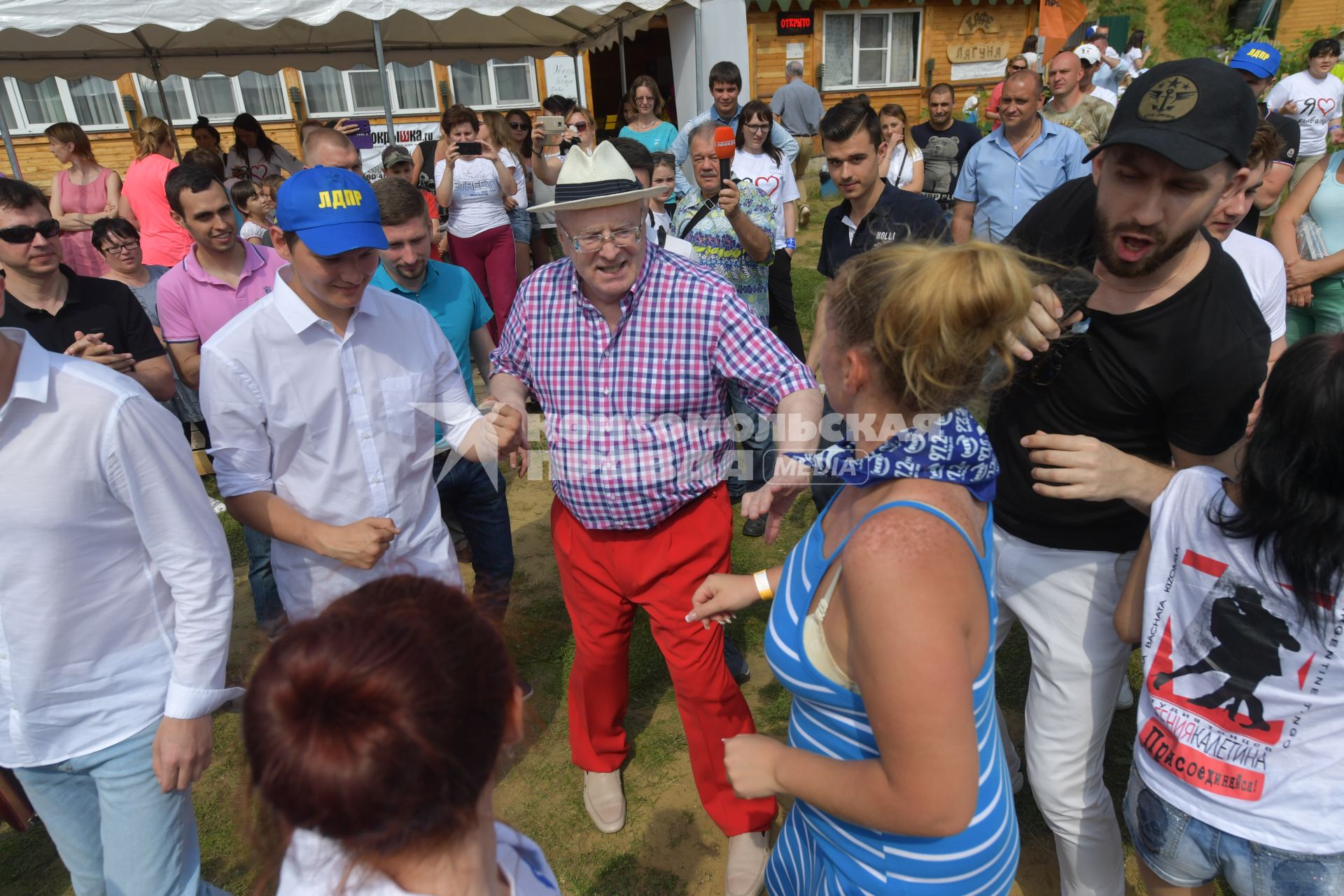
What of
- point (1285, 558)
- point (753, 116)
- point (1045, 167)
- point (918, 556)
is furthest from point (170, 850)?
point (1045, 167)

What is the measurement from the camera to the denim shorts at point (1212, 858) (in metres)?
1.49

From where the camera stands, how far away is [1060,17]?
60.1 ft

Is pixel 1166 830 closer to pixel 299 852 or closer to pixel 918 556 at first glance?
pixel 918 556

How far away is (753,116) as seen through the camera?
19.2ft


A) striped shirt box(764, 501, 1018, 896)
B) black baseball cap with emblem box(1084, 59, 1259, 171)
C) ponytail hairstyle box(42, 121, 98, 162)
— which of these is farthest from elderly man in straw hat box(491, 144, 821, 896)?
ponytail hairstyle box(42, 121, 98, 162)

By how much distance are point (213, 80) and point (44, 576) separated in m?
19.5

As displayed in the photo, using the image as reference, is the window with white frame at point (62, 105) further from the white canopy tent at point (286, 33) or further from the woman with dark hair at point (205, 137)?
the woman with dark hair at point (205, 137)

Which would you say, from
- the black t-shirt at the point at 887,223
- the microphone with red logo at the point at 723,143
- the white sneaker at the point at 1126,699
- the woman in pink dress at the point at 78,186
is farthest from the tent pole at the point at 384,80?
the white sneaker at the point at 1126,699

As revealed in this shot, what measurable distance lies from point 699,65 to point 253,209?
15.3 ft

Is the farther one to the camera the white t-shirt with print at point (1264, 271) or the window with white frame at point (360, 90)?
the window with white frame at point (360, 90)

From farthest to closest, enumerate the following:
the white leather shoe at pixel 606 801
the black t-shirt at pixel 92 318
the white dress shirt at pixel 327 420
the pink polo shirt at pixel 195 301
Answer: the pink polo shirt at pixel 195 301, the black t-shirt at pixel 92 318, the white leather shoe at pixel 606 801, the white dress shirt at pixel 327 420

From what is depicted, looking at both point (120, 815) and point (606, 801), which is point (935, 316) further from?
point (606, 801)

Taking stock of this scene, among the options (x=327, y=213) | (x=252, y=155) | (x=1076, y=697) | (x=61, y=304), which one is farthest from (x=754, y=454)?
(x=252, y=155)

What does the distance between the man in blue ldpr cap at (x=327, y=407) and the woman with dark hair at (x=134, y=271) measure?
2548 millimetres
